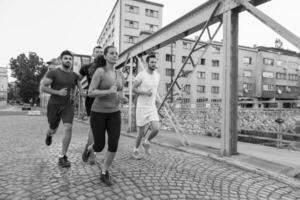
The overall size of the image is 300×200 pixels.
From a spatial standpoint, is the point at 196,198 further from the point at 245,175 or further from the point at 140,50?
the point at 140,50

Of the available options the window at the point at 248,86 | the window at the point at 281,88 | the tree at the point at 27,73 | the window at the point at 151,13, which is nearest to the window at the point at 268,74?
the window at the point at 281,88

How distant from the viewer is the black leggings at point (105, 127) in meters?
3.42

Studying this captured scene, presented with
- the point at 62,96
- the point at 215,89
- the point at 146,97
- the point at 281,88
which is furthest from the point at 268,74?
the point at 62,96

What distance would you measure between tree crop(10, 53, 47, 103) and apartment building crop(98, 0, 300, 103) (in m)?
29.0

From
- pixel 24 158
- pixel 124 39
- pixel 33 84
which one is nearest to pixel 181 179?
pixel 24 158

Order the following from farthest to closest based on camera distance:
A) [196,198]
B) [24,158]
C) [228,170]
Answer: [24,158] → [228,170] → [196,198]

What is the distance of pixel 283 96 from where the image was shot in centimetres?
5347

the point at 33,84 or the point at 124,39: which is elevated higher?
the point at 124,39

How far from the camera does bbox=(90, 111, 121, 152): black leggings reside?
3.42 metres

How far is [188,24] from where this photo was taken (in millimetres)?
6215

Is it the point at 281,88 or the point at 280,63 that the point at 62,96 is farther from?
the point at 281,88

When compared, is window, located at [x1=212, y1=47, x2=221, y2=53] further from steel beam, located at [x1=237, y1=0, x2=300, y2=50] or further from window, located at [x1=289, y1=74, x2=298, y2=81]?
steel beam, located at [x1=237, y1=0, x2=300, y2=50]

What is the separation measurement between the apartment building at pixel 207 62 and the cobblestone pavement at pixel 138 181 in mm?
33802

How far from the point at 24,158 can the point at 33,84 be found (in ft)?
245
